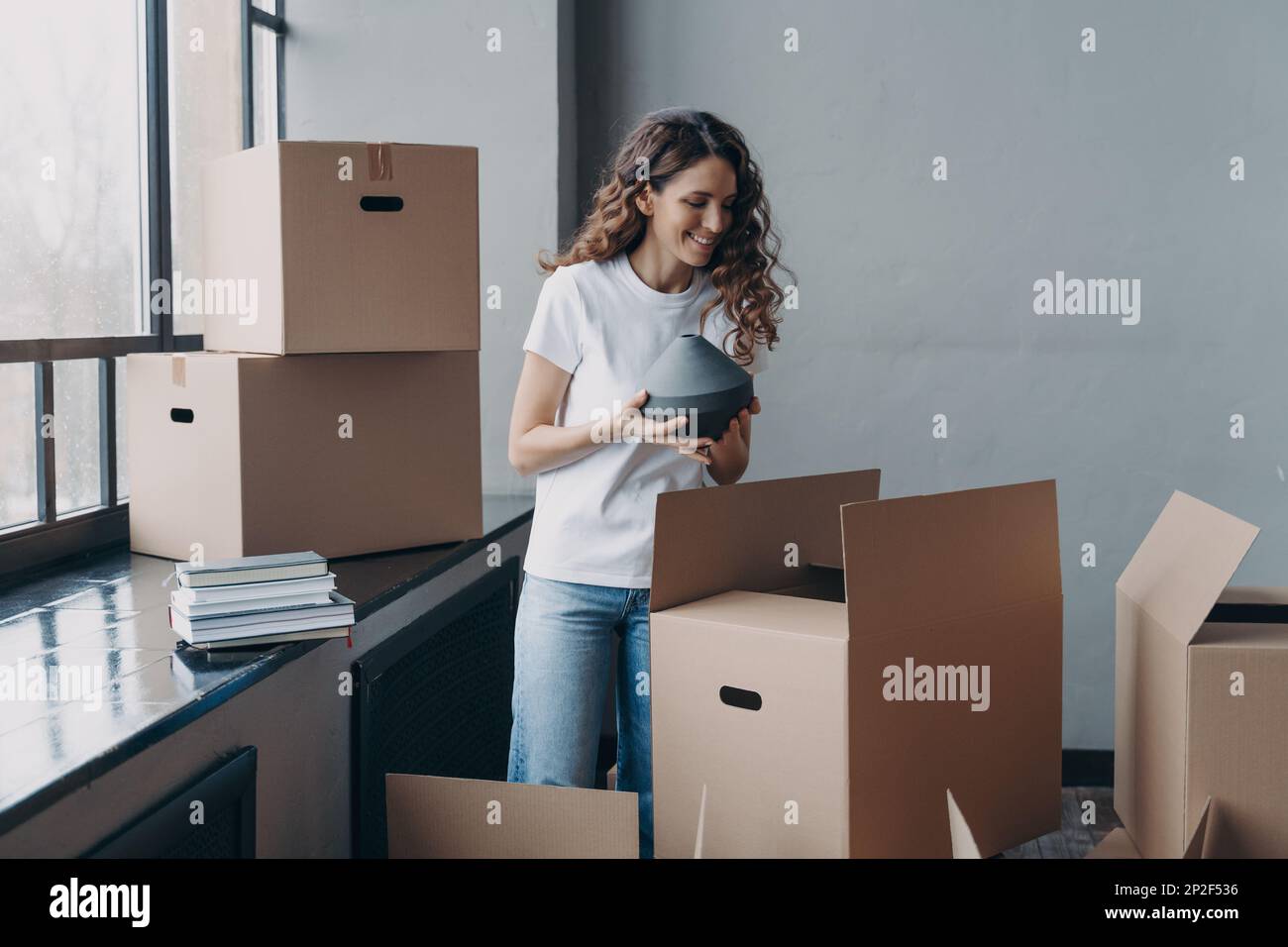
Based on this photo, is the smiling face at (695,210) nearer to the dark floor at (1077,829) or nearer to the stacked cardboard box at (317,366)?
the stacked cardboard box at (317,366)

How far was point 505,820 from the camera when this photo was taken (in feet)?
4.64

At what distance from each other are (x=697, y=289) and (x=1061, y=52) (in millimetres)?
1520

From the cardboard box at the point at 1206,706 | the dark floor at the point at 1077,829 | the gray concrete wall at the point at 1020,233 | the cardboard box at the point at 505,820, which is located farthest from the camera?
the gray concrete wall at the point at 1020,233

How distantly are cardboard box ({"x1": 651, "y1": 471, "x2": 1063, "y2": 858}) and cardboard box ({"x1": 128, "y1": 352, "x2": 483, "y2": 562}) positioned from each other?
78cm

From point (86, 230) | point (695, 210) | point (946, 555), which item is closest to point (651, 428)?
point (695, 210)

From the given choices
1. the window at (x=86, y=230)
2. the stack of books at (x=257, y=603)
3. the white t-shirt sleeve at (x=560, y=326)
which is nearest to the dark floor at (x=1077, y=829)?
the white t-shirt sleeve at (x=560, y=326)

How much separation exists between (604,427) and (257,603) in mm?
516

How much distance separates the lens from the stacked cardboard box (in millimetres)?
1892

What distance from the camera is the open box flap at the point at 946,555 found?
4.17ft

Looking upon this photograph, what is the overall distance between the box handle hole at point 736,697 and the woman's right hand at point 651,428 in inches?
14.8

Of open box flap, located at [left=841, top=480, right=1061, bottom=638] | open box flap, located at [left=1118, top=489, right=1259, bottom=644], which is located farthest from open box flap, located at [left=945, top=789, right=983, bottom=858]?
open box flap, located at [left=1118, top=489, right=1259, bottom=644]

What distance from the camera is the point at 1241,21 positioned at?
2746mm
